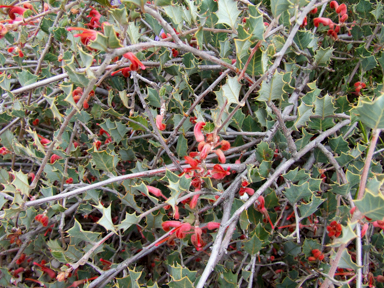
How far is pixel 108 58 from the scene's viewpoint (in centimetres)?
51

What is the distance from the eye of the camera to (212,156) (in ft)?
2.73

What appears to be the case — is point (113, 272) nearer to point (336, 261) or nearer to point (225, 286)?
point (225, 286)

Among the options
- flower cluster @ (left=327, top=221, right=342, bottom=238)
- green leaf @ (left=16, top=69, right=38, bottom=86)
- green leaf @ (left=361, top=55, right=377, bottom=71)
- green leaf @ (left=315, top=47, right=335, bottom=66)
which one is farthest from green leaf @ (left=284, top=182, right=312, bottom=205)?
green leaf @ (left=16, top=69, right=38, bottom=86)

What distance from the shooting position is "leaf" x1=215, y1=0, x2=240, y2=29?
65 centimetres

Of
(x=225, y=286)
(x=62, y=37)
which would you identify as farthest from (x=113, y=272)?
(x=62, y=37)

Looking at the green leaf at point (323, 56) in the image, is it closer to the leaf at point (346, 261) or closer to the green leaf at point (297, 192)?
the green leaf at point (297, 192)

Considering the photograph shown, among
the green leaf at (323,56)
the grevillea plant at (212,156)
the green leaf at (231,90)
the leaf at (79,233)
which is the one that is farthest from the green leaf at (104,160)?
the green leaf at (323,56)

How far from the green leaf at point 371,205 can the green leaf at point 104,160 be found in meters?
0.61

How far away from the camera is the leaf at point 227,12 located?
649 mm

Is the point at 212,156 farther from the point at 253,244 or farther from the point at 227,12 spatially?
the point at 227,12

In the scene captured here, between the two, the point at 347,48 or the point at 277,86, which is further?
the point at 347,48

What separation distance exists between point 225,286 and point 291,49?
80cm

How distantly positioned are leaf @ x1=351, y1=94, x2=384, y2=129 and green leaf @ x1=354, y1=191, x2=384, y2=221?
0.14 m

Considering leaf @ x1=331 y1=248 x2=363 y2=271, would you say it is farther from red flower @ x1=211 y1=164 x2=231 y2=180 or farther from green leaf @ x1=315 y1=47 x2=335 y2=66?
green leaf @ x1=315 y1=47 x2=335 y2=66
